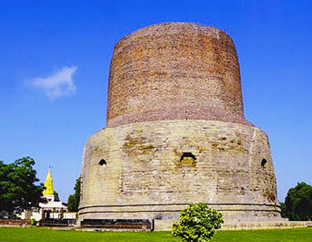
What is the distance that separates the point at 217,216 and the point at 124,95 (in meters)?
13.8

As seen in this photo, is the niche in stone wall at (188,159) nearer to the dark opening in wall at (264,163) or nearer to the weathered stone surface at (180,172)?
the weathered stone surface at (180,172)

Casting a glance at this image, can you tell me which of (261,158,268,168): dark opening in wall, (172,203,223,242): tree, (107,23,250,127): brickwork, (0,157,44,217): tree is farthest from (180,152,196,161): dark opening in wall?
(0,157,44,217): tree

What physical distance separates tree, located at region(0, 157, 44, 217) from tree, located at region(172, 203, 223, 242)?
22.5m

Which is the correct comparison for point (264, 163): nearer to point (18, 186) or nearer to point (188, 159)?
point (188, 159)

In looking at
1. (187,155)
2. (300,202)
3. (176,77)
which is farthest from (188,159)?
(300,202)

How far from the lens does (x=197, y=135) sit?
18594 mm

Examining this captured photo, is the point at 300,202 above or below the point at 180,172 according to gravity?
below

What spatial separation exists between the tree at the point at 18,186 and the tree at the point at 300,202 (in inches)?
1080

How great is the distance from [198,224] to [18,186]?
23.3 meters

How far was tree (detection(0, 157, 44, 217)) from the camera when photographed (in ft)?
93.6

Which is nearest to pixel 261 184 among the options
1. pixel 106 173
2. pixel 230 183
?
pixel 230 183

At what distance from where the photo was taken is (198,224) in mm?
8633

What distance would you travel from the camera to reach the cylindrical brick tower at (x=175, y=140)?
18.1 meters

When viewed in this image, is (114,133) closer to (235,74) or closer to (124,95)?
(124,95)
